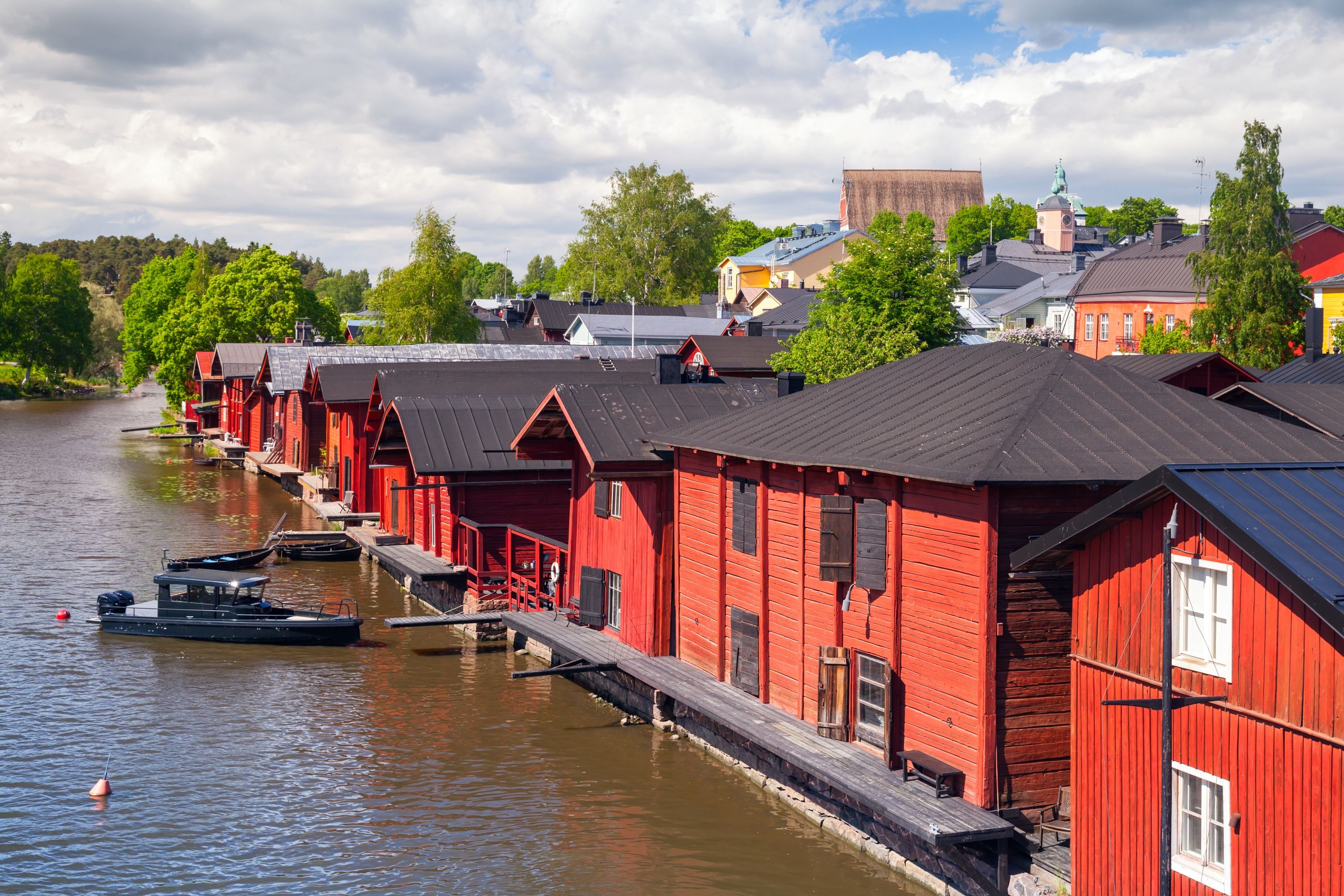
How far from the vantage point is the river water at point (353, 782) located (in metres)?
19.9

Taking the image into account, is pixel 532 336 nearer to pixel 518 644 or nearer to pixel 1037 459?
pixel 518 644

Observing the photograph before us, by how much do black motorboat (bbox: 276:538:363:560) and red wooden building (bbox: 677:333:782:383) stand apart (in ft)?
56.0

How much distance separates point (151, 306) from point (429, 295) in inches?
1987

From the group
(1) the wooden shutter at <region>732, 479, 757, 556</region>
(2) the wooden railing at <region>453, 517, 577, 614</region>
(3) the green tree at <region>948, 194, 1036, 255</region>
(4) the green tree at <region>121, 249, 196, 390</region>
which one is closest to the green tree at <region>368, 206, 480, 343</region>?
(4) the green tree at <region>121, 249, 196, 390</region>

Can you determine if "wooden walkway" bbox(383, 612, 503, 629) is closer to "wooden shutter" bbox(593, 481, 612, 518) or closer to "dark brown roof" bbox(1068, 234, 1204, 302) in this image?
"wooden shutter" bbox(593, 481, 612, 518)

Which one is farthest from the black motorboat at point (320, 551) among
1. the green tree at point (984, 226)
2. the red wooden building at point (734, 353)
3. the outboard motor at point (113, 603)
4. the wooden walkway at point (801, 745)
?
the green tree at point (984, 226)

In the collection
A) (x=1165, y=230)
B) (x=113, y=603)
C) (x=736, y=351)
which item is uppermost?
(x=1165, y=230)

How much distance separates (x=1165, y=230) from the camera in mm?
92125

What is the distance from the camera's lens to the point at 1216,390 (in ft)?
121

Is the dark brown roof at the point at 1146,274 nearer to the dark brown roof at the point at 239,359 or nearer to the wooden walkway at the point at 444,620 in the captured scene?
the dark brown roof at the point at 239,359

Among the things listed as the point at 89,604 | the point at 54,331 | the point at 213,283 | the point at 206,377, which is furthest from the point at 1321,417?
the point at 54,331

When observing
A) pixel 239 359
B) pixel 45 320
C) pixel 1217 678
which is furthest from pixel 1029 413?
pixel 45 320

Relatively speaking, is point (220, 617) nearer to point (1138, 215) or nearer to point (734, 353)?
point (734, 353)

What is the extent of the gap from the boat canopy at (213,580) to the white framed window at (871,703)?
19.4 meters
